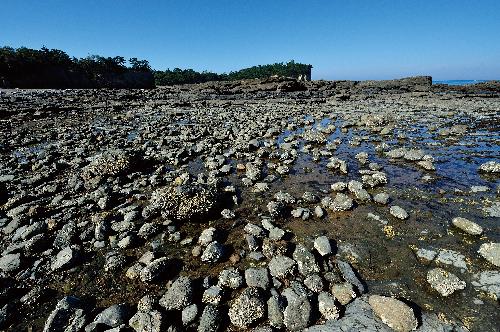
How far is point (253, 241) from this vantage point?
409 cm

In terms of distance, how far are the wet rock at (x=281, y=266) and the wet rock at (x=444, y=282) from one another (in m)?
1.62

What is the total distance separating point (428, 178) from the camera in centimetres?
614

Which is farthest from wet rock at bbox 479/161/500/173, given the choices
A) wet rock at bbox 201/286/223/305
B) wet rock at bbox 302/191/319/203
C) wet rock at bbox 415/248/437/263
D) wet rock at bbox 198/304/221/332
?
wet rock at bbox 198/304/221/332

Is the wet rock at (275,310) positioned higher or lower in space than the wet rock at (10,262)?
lower

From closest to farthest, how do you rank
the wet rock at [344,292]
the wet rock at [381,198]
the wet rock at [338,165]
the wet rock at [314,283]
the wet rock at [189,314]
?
1. the wet rock at [189,314]
2. the wet rock at [344,292]
3. the wet rock at [314,283]
4. the wet rock at [381,198]
5. the wet rock at [338,165]

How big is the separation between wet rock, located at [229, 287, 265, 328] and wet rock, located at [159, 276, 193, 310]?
20.8 inches

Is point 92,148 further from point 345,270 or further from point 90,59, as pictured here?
point 90,59

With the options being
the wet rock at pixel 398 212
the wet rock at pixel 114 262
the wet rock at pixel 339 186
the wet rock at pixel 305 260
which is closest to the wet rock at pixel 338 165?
the wet rock at pixel 339 186

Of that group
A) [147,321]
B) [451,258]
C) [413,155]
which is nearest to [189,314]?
[147,321]

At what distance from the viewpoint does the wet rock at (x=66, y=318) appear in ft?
9.24

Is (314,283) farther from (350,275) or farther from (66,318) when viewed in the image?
(66,318)

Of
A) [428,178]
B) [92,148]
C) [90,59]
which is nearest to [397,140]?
[428,178]

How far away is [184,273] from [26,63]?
7900cm

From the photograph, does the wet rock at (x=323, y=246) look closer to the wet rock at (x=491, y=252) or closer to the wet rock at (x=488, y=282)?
the wet rock at (x=488, y=282)
